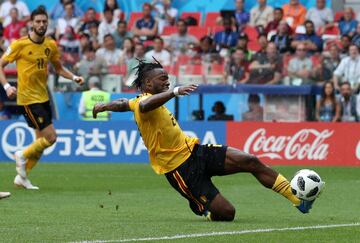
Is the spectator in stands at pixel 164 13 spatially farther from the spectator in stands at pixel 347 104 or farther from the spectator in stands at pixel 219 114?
the spectator in stands at pixel 347 104

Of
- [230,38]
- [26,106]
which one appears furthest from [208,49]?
[26,106]

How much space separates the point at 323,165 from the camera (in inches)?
883

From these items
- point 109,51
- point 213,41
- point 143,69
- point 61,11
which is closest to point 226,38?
point 213,41

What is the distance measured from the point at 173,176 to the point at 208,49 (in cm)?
1437

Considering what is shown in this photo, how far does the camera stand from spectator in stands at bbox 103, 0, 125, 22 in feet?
94.3

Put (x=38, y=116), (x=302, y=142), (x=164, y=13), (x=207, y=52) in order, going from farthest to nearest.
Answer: (x=164, y=13)
(x=207, y=52)
(x=302, y=142)
(x=38, y=116)

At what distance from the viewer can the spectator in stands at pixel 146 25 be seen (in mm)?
27844

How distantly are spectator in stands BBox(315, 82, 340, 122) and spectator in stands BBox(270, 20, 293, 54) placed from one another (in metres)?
2.03

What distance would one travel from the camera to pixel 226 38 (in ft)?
86.9

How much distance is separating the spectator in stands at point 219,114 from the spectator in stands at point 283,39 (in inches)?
88.0

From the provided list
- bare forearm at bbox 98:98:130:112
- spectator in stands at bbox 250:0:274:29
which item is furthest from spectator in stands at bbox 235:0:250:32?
bare forearm at bbox 98:98:130:112

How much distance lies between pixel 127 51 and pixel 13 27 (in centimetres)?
425

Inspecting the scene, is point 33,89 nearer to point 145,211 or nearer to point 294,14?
point 145,211

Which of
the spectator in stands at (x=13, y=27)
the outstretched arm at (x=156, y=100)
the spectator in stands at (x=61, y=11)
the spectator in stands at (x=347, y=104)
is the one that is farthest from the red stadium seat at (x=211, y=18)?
the outstretched arm at (x=156, y=100)
